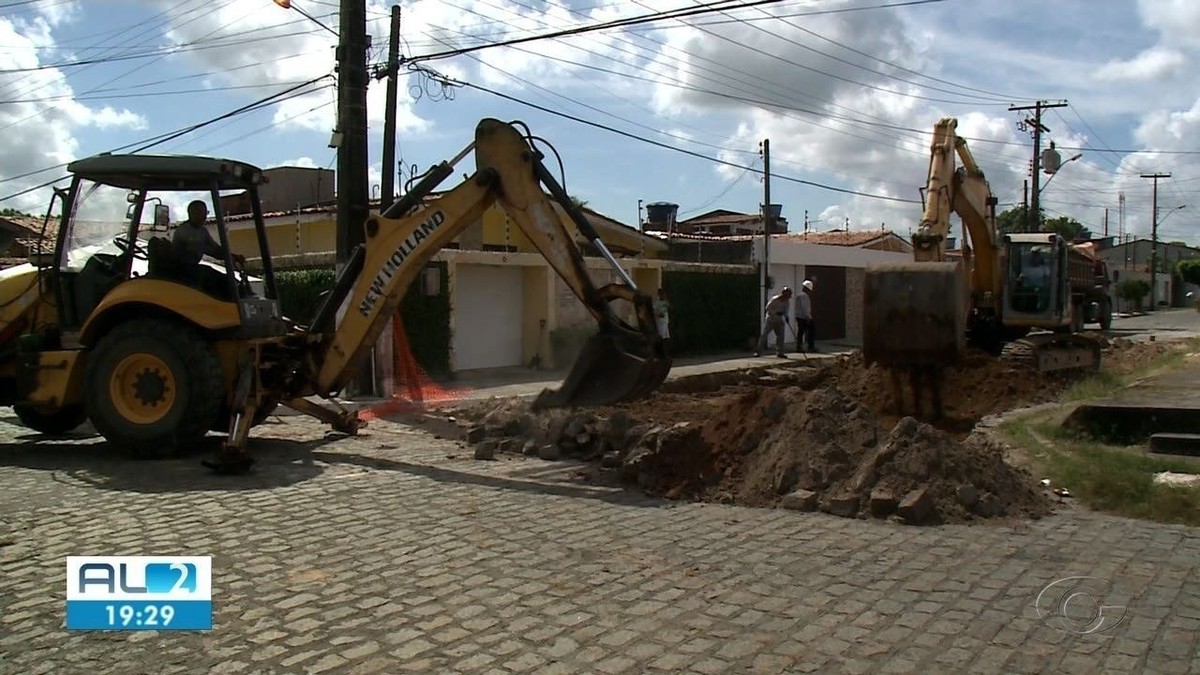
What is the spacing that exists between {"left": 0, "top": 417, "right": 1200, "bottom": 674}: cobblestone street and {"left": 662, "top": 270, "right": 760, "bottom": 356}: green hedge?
15808mm

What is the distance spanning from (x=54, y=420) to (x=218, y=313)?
9.39ft

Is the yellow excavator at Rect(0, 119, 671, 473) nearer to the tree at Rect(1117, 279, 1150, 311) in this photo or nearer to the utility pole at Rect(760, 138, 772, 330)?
the utility pole at Rect(760, 138, 772, 330)

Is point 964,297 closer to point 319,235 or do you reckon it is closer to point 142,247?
point 142,247

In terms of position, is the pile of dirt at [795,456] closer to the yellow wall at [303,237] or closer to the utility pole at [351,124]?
the utility pole at [351,124]

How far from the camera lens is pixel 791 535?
6.96 meters

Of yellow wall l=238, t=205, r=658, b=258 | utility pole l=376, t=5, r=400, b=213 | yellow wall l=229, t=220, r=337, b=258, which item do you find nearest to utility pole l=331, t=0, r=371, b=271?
utility pole l=376, t=5, r=400, b=213

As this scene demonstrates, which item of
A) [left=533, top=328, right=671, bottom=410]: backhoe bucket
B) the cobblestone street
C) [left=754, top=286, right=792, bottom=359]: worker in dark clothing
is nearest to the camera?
the cobblestone street

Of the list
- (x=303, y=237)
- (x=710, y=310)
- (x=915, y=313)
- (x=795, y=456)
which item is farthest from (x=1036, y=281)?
(x=303, y=237)

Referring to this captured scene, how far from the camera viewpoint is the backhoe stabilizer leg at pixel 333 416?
1071 centimetres

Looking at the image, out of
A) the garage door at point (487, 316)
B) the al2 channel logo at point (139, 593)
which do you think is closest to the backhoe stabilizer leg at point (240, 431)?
the al2 channel logo at point (139, 593)

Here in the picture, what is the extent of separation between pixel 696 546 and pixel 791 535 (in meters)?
0.76

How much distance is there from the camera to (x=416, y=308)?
1753 centimetres

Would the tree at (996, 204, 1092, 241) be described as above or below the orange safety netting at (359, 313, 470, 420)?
above

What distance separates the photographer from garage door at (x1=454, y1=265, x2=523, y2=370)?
19359 millimetres
